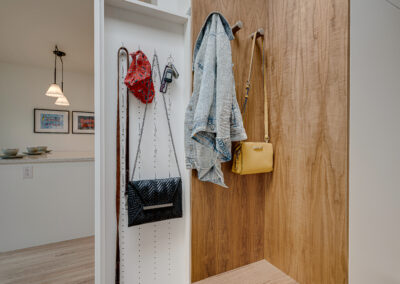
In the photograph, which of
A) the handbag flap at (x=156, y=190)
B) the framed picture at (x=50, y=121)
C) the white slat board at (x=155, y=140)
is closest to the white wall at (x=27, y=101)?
the framed picture at (x=50, y=121)

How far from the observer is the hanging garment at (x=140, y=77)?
0.94 metres

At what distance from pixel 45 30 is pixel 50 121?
1.93 metres

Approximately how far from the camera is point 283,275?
3.37 ft

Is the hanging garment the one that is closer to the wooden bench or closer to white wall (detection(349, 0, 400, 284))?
white wall (detection(349, 0, 400, 284))

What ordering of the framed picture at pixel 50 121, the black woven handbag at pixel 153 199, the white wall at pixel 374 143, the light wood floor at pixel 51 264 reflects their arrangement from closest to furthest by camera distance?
1. the white wall at pixel 374 143
2. the black woven handbag at pixel 153 199
3. the light wood floor at pixel 51 264
4. the framed picture at pixel 50 121

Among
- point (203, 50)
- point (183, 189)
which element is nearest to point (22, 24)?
point (203, 50)

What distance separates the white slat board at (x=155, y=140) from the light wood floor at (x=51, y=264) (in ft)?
3.15

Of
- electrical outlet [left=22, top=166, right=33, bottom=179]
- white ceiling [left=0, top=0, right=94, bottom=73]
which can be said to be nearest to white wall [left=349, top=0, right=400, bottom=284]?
white ceiling [left=0, top=0, right=94, bottom=73]

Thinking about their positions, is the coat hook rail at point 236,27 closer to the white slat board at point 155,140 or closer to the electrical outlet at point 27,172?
the white slat board at point 155,140

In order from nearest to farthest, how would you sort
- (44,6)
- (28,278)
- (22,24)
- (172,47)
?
(172,47) < (28,278) < (44,6) < (22,24)

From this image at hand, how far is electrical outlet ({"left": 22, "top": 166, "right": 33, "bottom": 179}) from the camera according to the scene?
6.68ft

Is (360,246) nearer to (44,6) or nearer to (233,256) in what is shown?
(233,256)

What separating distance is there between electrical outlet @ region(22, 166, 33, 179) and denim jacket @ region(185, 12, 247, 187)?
6.86 feet

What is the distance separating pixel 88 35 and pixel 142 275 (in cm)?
271
